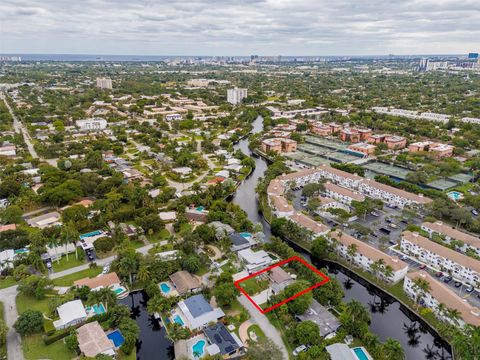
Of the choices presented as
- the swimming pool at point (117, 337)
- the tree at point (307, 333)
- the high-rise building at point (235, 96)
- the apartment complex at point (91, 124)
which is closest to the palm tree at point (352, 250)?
the tree at point (307, 333)

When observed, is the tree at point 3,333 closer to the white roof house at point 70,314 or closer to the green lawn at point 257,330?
the white roof house at point 70,314

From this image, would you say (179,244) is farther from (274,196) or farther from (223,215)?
(274,196)

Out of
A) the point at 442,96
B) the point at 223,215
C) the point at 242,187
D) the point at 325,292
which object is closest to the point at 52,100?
the point at 242,187

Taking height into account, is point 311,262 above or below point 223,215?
below

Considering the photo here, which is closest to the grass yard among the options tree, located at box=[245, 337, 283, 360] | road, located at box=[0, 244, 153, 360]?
tree, located at box=[245, 337, 283, 360]

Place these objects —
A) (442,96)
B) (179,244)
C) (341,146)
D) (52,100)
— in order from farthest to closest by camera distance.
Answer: (442,96) → (52,100) → (341,146) → (179,244)

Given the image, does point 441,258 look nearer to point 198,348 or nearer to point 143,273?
point 198,348

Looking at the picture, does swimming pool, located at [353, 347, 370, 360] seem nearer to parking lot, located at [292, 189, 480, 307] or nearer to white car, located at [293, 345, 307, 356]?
white car, located at [293, 345, 307, 356]

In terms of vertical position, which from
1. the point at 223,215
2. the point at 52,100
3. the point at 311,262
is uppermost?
the point at 52,100
